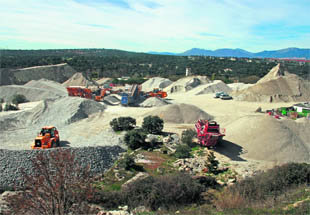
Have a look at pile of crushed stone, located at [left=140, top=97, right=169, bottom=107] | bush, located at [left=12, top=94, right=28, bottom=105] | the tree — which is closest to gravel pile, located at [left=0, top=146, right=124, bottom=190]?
the tree

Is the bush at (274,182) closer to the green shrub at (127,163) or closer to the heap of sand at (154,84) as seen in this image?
the green shrub at (127,163)

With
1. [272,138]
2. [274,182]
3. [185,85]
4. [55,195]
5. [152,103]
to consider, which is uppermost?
[55,195]

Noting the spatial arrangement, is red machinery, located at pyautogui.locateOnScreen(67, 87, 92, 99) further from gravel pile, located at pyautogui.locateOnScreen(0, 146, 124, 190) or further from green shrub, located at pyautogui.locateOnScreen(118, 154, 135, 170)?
green shrub, located at pyautogui.locateOnScreen(118, 154, 135, 170)

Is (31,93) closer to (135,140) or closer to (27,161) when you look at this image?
(135,140)

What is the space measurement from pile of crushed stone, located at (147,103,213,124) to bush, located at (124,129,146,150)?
6914 millimetres

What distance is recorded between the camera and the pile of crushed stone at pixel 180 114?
85.4 ft

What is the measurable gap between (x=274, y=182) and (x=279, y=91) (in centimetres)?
2970

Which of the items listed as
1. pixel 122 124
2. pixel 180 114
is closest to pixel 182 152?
pixel 122 124

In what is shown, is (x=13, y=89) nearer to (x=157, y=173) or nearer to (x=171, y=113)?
(x=171, y=113)

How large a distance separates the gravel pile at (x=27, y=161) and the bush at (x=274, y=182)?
24.1 feet

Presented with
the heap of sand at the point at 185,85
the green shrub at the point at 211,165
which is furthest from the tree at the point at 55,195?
the heap of sand at the point at 185,85

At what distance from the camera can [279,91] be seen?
3878 cm

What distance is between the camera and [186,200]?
38.8 feet

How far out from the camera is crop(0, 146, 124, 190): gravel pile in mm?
13883
